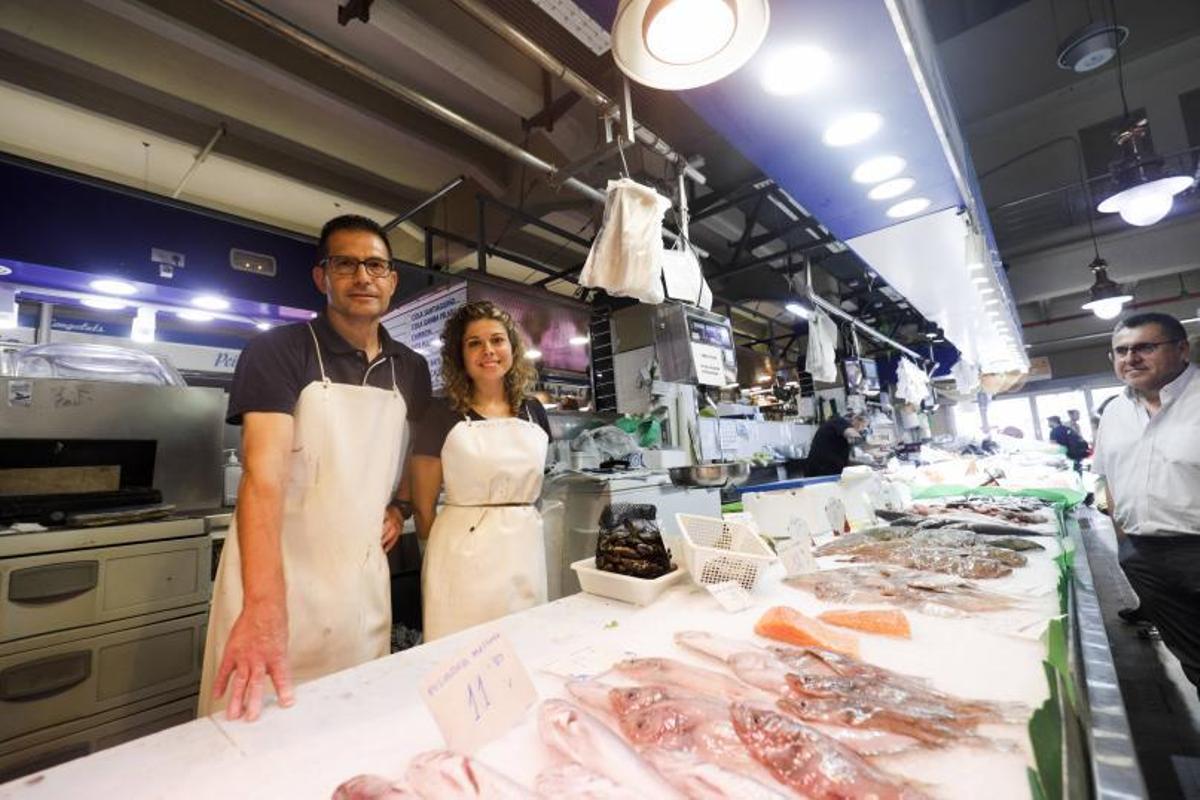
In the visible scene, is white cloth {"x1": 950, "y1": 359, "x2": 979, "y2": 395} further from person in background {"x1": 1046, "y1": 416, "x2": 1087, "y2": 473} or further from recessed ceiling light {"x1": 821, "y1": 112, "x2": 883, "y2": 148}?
recessed ceiling light {"x1": 821, "y1": 112, "x2": 883, "y2": 148}

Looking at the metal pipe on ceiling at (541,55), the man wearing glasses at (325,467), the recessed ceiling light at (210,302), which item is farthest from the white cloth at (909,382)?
the recessed ceiling light at (210,302)

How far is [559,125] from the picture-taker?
4.25 metres

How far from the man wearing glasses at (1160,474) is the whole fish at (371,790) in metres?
4.18

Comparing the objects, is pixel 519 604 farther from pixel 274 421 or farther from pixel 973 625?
pixel 973 625

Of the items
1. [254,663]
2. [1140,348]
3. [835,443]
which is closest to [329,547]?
Result: [254,663]

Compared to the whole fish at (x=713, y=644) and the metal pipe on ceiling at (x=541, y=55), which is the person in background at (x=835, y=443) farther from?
the whole fish at (x=713, y=644)

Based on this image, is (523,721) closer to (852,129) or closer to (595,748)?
(595,748)

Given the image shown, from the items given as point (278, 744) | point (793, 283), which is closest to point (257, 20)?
point (278, 744)

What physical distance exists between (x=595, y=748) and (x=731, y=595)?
809 mm

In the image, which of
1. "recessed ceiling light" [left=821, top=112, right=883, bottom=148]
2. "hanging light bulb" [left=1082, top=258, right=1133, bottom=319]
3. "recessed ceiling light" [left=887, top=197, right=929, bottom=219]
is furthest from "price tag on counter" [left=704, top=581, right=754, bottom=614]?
"hanging light bulb" [left=1082, top=258, right=1133, bottom=319]

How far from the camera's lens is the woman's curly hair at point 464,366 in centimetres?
223

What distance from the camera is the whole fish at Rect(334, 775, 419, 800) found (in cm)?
64

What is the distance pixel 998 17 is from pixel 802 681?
24.8 ft

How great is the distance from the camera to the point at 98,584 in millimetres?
2094
